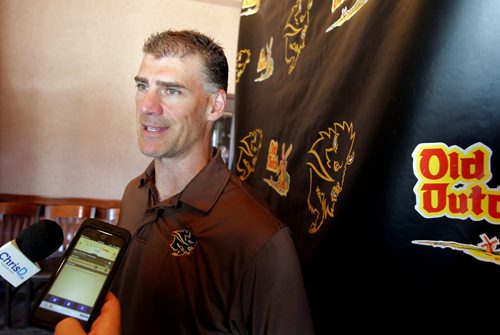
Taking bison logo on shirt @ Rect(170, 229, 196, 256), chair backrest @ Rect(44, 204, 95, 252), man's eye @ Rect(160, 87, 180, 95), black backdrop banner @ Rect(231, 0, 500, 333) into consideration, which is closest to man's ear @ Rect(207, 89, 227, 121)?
man's eye @ Rect(160, 87, 180, 95)

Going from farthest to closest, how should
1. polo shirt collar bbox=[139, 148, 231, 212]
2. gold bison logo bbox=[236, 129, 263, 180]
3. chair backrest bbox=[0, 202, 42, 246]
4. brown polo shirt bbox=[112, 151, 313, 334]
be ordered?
chair backrest bbox=[0, 202, 42, 246], gold bison logo bbox=[236, 129, 263, 180], polo shirt collar bbox=[139, 148, 231, 212], brown polo shirt bbox=[112, 151, 313, 334]

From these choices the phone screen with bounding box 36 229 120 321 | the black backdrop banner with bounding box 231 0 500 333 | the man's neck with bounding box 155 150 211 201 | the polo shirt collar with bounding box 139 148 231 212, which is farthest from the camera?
the man's neck with bounding box 155 150 211 201

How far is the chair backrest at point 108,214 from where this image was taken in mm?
4078

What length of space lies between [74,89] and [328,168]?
3804 mm

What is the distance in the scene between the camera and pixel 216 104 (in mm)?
1249

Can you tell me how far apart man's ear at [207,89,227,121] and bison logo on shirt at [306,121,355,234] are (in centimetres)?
31

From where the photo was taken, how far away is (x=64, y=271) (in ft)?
2.63

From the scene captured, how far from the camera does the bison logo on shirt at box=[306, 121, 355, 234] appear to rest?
1002 millimetres

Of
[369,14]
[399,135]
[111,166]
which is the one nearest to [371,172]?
[399,135]

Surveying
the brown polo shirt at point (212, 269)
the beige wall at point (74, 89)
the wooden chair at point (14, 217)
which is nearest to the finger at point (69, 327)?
the brown polo shirt at point (212, 269)

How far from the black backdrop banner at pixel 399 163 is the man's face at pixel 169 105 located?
14.4 inches

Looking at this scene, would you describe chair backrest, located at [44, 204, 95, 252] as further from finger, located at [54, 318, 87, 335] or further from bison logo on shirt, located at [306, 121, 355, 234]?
finger, located at [54, 318, 87, 335]

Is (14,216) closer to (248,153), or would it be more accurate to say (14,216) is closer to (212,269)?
(248,153)

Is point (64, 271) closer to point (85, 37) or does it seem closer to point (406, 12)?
point (406, 12)
